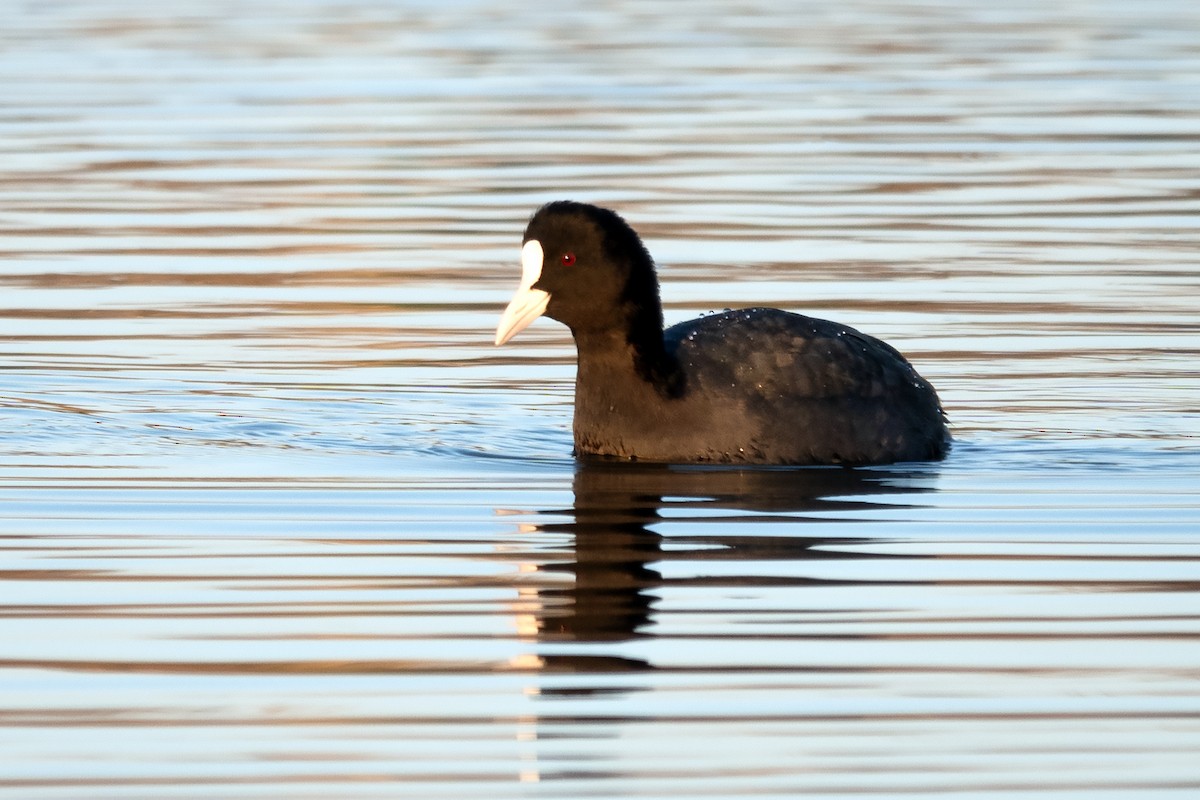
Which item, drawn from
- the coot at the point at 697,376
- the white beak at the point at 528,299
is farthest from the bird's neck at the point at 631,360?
the white beak at the point at 528,299

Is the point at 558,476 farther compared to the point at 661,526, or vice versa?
the point at 558,476

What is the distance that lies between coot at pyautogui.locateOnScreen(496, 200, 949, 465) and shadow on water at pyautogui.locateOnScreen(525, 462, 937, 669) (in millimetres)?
108

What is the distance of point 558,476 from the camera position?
880 centimetres

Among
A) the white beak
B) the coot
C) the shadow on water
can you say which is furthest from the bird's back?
the white beak

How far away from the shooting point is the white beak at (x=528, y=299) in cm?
902

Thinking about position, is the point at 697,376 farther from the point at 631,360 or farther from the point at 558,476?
the point at 558,476

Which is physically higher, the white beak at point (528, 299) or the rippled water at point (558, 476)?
the white beak at point (528, 299)

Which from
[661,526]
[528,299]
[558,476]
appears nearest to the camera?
[661,526]

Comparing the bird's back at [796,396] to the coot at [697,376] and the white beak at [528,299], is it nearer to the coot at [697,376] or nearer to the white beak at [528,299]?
the coot at [697,376]

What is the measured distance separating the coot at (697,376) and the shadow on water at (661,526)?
108mm

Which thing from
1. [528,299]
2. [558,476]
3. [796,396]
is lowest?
[558,476]

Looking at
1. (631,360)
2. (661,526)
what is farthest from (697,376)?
(661,526)

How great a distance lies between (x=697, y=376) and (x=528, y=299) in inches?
26.1

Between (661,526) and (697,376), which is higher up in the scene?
(697,376)
